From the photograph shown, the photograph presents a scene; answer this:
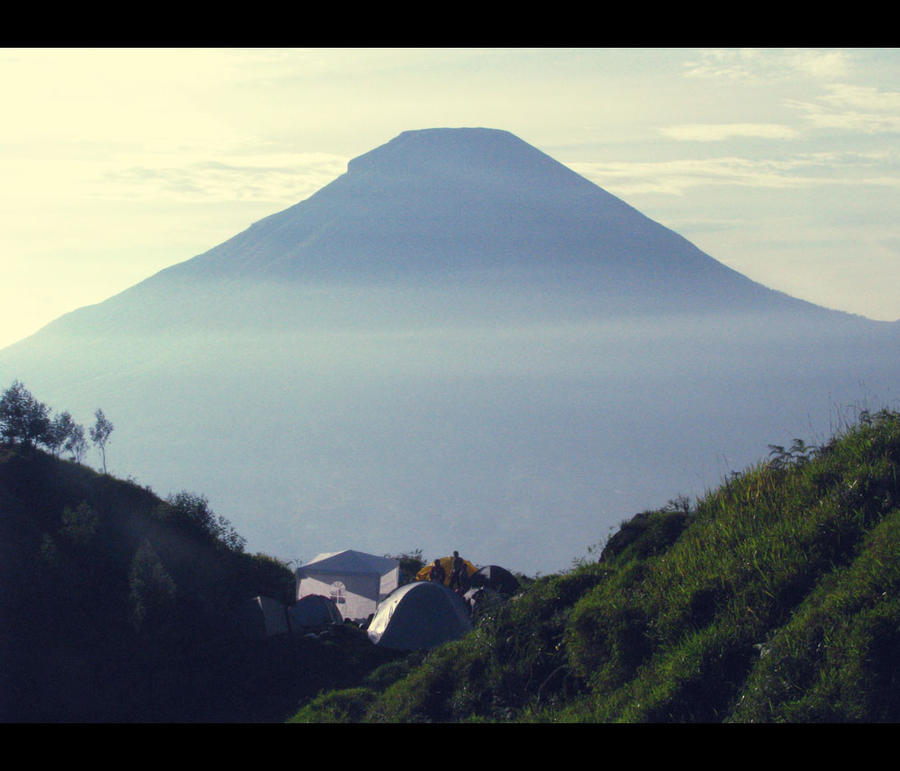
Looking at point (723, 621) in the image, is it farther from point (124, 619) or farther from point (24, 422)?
point (24, 422)

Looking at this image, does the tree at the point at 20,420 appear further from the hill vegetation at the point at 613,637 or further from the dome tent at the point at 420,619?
the dome tent at the point at 420,619

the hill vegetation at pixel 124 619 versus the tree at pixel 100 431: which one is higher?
the tree at pixel 100 431

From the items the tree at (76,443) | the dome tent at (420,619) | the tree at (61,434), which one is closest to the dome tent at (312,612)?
the dome tent at (420,619)

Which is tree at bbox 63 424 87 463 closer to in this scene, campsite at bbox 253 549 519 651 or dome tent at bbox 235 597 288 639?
campsite at bbox 253 549 519 651

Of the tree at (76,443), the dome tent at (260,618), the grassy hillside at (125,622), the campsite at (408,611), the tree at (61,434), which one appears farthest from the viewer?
the tree at (76,443)
